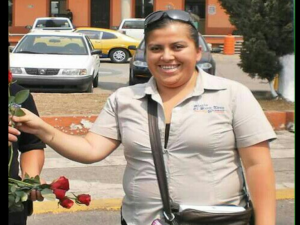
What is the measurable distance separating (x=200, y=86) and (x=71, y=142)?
0.61 meters

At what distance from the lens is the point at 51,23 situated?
26.9 m

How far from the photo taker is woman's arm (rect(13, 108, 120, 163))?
94.8 inches

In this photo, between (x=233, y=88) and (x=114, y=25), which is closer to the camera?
(x=233, y=88)

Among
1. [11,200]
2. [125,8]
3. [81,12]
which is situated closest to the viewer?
[11,200]

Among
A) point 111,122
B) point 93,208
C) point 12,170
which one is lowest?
point 93,208

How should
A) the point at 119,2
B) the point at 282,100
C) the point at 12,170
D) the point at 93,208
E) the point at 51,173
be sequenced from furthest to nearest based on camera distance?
the point at 119,2 < the point at 282,100 < the point at 51,173 < the point at 93,208 < the point at 12,170

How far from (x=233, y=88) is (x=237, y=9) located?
10.2 metres

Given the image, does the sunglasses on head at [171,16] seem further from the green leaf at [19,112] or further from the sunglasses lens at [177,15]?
the green leaf at [19,112]

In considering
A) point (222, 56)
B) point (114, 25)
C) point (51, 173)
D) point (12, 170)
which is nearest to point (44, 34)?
point (51, 173)

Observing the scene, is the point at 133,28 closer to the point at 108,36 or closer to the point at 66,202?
the point at 108,36

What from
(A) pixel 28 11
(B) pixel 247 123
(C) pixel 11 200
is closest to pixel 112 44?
(A) pixel 28 11

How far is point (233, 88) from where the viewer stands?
8.24 feet

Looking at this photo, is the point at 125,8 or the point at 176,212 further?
the point at 125,8

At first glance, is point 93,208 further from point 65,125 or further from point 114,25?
point 114,25
